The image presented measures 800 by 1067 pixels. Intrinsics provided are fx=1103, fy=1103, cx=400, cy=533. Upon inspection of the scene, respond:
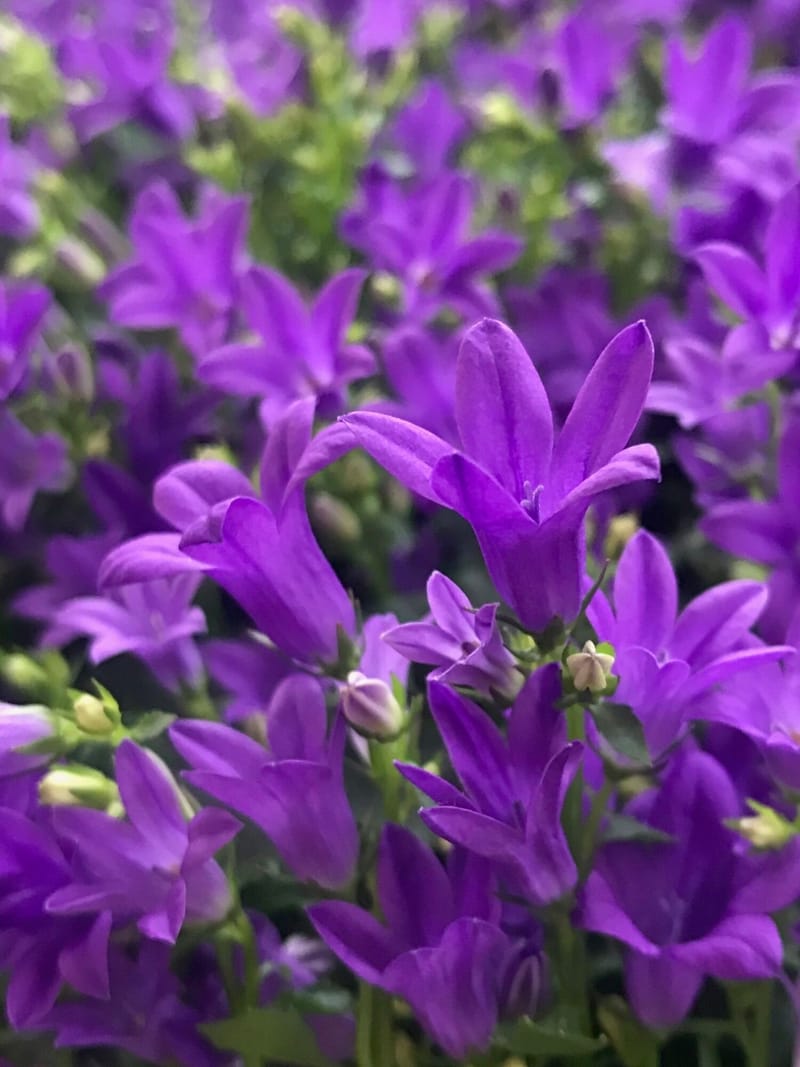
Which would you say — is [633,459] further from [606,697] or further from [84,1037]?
[84,1037]

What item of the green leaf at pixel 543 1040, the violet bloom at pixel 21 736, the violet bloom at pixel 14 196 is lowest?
the green leaf at pixel 543 1040

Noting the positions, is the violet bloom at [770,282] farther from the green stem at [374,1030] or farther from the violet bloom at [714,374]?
the green stem at [374,1030]

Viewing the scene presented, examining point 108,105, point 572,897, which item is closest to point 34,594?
point 572,897

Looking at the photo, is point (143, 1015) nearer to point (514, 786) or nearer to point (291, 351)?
point (514, 786)

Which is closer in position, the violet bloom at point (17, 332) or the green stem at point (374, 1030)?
the green stem at point (374, 1030)

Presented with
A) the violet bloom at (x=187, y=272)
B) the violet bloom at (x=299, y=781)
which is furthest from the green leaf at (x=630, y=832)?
the violet bloom at (x=187, y=272)
